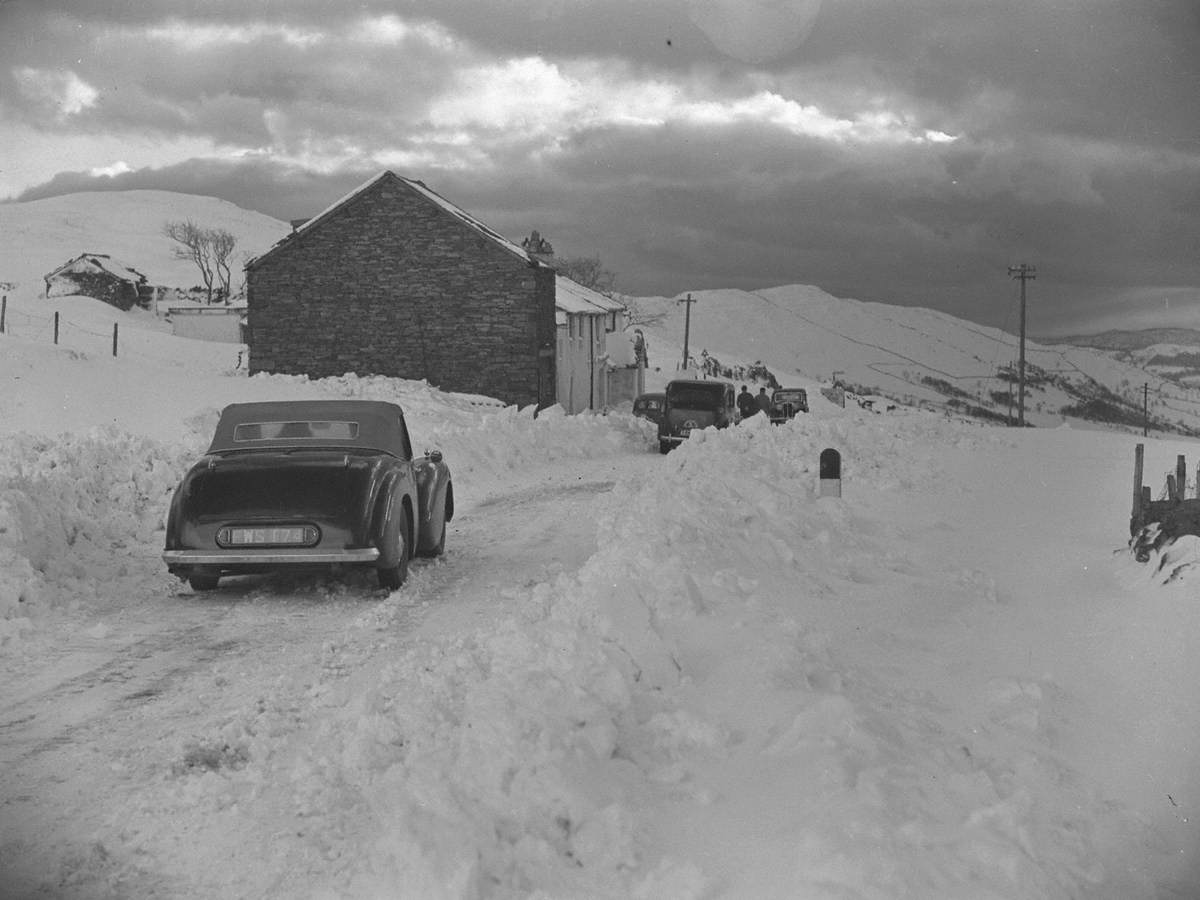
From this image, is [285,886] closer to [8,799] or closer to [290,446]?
[8,799]

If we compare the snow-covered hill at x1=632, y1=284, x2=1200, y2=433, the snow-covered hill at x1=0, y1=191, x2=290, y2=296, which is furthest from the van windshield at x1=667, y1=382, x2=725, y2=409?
the snow-covered hill at x1=0, y1=191, x2=290, y2=296

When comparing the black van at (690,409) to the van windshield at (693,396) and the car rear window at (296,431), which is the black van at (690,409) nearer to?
the van windshield at (693,396)

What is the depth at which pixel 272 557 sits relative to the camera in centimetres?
943

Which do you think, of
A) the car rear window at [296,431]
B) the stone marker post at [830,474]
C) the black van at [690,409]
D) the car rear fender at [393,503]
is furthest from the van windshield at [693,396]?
the car rear fender at [393,503]

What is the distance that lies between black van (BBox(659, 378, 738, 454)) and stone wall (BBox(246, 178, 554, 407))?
1087cm

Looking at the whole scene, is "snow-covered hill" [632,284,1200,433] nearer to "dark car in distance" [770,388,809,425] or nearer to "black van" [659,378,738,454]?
"dark car in distance" [770,388,809,425]

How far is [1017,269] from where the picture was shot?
63562mm

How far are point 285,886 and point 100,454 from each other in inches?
410

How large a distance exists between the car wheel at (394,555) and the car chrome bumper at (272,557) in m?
0.14

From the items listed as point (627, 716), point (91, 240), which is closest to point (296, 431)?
point (627, 716)

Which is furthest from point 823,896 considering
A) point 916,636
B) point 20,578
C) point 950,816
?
point 20,578

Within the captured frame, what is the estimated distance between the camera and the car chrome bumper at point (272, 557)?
9.40 meters

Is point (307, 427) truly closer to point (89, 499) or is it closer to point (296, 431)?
point (296, 431)

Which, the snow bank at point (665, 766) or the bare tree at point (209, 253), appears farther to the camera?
the bare tree at point (209, 253)
